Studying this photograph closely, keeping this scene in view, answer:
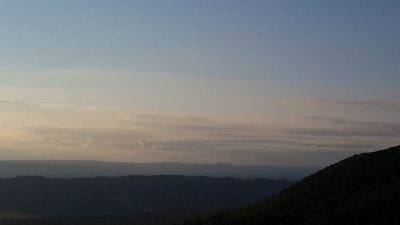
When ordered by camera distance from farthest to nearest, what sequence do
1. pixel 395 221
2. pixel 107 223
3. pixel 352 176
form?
pixel 107 223, pixel 352 176, pixel 395 221

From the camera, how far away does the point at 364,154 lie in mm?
72375

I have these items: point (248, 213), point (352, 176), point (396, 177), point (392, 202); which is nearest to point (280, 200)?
point (248, 213)

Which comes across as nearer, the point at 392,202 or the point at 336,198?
the point at 392,202

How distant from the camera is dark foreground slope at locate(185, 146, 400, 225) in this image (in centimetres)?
5059

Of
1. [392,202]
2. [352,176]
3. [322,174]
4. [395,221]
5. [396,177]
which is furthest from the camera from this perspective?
[322,174]

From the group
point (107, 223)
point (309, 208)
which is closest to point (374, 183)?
point (309, 208)

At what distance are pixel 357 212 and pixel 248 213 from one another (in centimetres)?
1616

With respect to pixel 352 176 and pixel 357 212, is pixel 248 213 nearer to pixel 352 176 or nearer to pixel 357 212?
pixel 352 176

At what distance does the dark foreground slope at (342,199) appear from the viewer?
166ft

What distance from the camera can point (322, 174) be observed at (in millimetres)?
70562

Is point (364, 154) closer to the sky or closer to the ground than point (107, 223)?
closer to the sky

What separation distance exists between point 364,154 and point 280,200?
42.9ft

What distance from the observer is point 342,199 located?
58.3 meters

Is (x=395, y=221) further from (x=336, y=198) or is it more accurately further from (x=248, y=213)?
(x=248, y=213)
